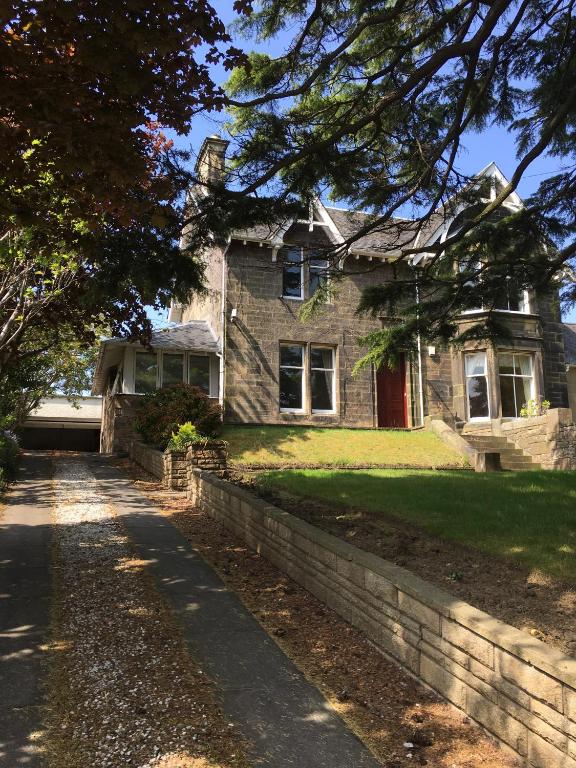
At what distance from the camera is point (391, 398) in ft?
68.4

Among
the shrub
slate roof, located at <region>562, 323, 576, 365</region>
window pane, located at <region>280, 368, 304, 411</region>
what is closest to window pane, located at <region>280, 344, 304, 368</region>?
window pane, located at <region>280, 368, 304, 411</region>

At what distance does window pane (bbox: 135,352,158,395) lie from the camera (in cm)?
1892

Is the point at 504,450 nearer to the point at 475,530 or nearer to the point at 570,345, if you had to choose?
the point at 570,345

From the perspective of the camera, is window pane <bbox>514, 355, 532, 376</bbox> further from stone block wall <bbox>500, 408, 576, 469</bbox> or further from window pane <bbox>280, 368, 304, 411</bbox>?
window pane <bbox>280, 368, 304, 411</bbox>

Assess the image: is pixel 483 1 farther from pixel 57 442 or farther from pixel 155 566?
pixel 57 442

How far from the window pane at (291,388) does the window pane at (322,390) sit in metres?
0.44

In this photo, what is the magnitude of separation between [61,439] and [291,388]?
93.8 feet

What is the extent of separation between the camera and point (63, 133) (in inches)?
188

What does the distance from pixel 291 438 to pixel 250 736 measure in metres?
14.0

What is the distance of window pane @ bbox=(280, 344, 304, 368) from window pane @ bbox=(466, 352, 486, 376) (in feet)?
19.3

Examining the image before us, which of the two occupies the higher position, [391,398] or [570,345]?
[570,345]

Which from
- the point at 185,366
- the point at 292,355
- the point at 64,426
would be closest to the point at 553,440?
the point at 292,355

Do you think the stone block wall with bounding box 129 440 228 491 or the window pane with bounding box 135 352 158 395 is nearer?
the stone block wall with bounding box 129 440 228 491

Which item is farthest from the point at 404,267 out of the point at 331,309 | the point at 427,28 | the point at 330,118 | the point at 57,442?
the point at 57,442
